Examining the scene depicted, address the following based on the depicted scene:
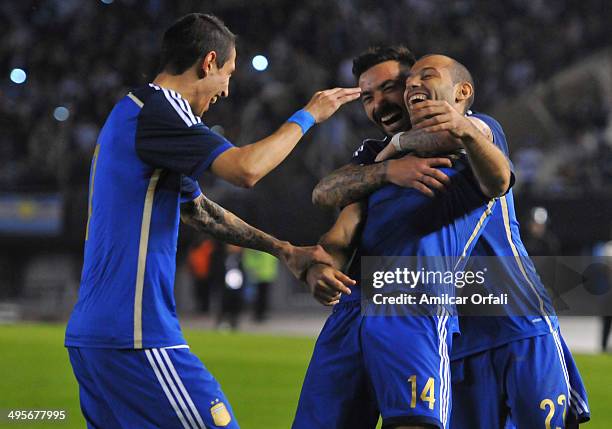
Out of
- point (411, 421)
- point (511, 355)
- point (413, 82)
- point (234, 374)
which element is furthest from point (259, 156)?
point (234, 374)

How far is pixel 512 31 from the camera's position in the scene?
22094 mm

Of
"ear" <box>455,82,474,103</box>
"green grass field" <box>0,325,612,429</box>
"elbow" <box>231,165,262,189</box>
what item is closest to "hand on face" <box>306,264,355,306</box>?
"elbow" <box>231,165,262,189</box>

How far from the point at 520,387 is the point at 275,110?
15895 mm

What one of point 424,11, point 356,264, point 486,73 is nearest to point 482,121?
point 356,264

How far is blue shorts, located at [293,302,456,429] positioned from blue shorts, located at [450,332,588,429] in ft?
1.52

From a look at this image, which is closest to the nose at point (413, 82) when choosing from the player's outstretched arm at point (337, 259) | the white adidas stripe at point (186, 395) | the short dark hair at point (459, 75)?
the short dark hair at point (459, 75)

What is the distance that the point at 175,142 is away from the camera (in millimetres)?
3703

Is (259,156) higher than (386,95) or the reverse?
the reverse

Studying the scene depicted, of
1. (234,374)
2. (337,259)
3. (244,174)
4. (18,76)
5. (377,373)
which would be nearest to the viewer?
(244,174)

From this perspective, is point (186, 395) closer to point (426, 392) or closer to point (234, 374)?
point (426, 392)

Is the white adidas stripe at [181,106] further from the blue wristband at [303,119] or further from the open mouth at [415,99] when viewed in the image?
the open mouth at [415,99]

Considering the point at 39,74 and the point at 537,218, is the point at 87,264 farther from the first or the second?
the point at 39,74

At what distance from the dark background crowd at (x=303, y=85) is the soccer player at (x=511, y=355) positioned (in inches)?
549

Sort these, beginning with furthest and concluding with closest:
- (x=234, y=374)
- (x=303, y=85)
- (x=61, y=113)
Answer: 1. (x=61, y=113)
2. (x=303, y=85)
3. (x=234, y=374)
